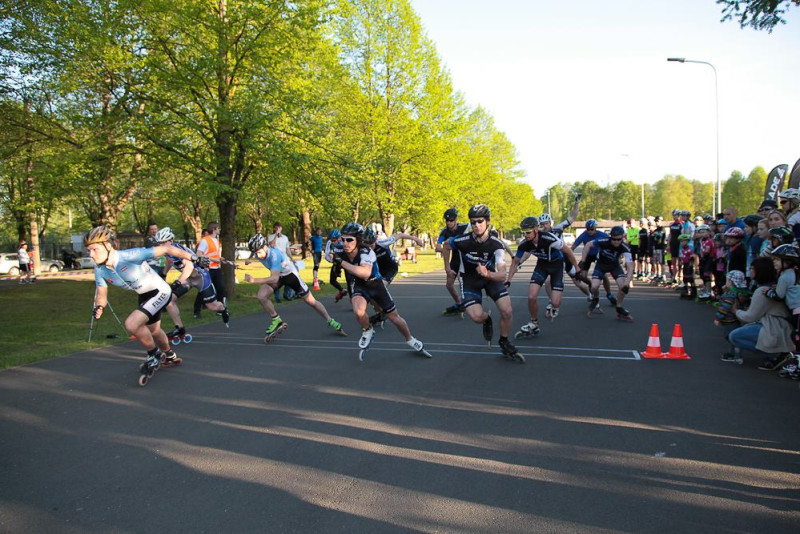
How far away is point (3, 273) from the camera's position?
39.2m

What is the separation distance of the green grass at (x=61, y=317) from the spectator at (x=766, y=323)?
26.4ft

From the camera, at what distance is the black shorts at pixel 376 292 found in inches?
329

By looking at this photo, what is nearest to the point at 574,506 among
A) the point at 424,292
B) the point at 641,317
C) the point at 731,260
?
the point at 731,260

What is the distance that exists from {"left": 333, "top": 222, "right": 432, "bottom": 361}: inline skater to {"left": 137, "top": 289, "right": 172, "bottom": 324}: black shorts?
2.51 metres

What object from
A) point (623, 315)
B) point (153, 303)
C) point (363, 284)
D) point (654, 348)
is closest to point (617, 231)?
point (623, 315)

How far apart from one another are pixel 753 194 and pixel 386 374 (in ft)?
285

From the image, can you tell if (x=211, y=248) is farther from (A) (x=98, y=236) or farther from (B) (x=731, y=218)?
(B) (x=731, y=218)

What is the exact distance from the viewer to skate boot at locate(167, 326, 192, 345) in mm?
9891

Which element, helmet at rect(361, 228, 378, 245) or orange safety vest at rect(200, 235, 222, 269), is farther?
orange safety vest at rect(200, 235, 222, 269)

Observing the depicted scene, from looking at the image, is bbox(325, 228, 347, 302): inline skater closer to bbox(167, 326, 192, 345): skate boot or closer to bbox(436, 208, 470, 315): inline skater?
bbox(436, 208, 470, 315): inline skater

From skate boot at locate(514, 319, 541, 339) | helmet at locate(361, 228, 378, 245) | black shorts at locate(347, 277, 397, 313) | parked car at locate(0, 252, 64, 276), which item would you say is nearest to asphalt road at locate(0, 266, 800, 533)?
black shorts at locate(347, 277, 397, 313)

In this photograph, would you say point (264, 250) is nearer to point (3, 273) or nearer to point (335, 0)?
point (335, 0)

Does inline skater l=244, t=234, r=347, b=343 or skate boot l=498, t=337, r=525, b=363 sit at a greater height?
inline skater l=244, t=234, r=347, b=343

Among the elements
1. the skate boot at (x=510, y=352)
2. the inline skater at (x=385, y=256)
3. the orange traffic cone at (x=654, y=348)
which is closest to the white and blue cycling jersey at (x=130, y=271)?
the inline skater at (x=385, y=256)
